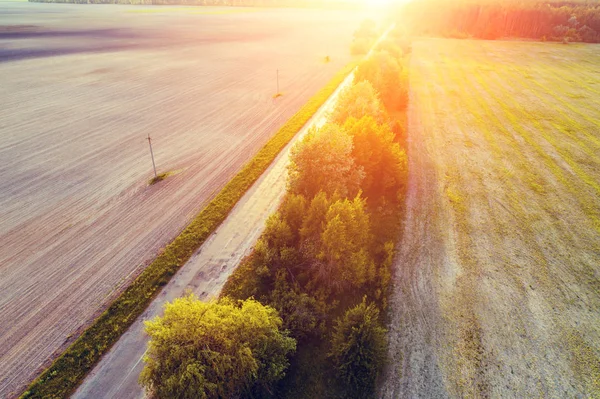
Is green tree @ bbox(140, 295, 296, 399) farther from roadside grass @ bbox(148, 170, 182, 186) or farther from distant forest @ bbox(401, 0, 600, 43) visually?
distant forest @ bbox(401, 0, 600, 43)

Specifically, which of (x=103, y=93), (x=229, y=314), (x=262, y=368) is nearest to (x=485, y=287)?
(x=262, y=368)

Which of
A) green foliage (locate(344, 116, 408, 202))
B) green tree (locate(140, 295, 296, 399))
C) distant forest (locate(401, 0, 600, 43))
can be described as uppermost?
distant forest (locate(401, 0, 600, 43))

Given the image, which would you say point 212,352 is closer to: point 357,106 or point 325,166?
point 325,166

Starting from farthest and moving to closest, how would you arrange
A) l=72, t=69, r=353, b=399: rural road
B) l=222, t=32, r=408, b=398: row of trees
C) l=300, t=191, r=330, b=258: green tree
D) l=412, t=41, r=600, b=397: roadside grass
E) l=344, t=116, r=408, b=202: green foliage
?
l=344, t=116, r=408, b=202: green foliage < l=300, t=191, r=330, b=258: green tree < l=412, t=41, r=600, b=397: roadside grass < l=222, t=32, r=408, b=398: row of trees < l=72, t=69, r=353, b=399: rural road

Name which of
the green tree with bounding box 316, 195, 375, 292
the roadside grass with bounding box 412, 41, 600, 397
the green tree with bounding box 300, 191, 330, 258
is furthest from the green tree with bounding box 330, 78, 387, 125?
the green tree with bounding box 316, 195, 375, 292

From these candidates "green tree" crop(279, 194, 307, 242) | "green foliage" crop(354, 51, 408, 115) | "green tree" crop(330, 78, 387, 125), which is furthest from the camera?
"green foliage" crop(354, 51, 408, 115)

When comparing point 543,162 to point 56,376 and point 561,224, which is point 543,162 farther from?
point 56,376
